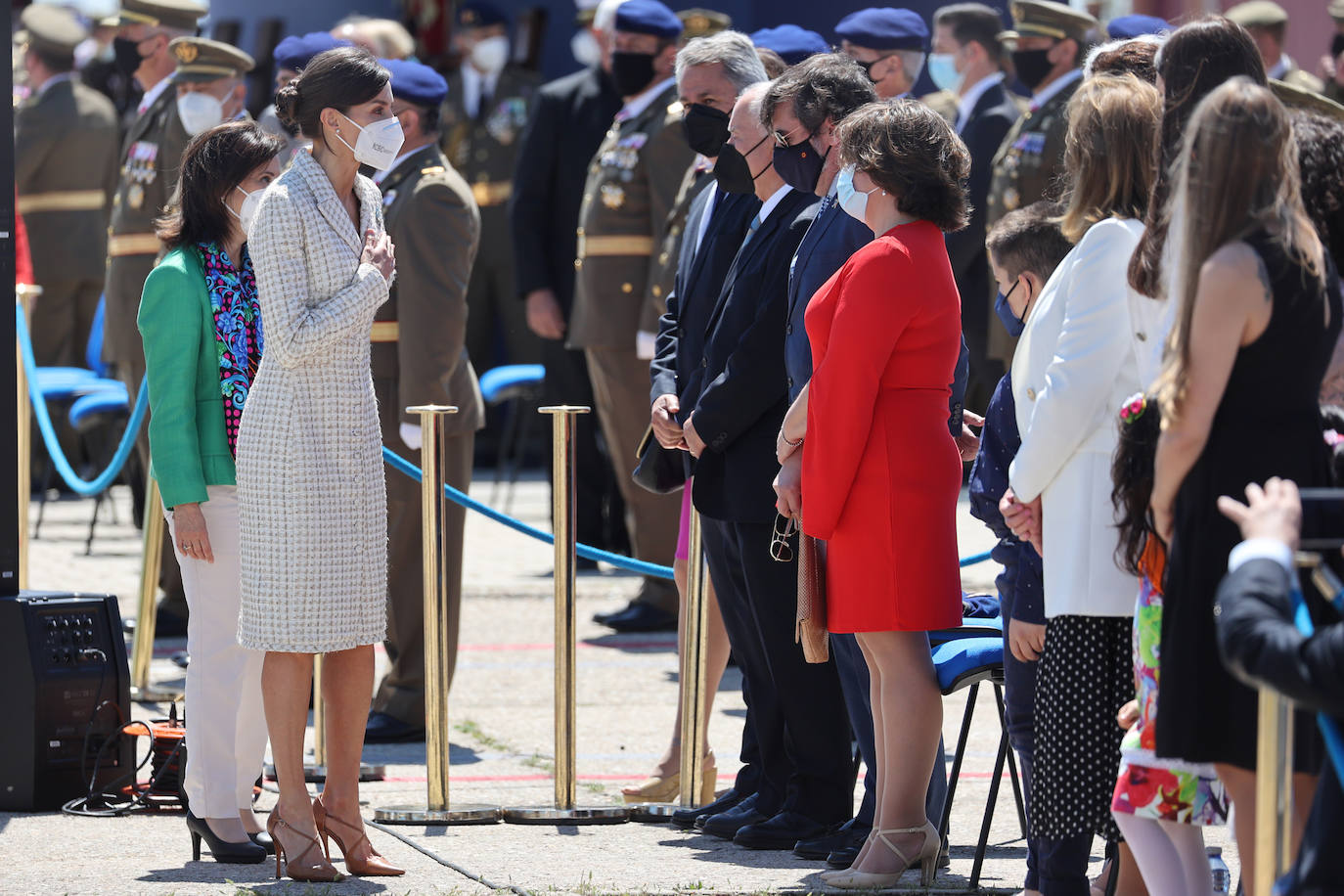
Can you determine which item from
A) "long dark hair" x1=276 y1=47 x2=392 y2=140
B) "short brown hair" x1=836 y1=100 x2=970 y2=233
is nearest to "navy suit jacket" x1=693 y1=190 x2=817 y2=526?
"short brown hair" x1=836 y1=100 x2=970 y2=233

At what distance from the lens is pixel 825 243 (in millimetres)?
4691

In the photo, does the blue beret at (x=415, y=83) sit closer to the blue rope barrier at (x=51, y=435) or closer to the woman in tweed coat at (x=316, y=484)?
the blue rope barrier at (x=51, y=435)

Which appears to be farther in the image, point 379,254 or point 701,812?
point 701,812

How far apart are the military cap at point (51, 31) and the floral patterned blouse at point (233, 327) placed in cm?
727

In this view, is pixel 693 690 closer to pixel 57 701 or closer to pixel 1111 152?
pixel 57 701

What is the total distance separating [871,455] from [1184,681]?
125 cm

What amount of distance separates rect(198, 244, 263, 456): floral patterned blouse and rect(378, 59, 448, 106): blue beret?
1.67 m

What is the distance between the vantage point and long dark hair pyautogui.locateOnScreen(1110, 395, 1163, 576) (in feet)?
11.4

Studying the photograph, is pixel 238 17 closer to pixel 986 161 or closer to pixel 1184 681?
pixel 986 161

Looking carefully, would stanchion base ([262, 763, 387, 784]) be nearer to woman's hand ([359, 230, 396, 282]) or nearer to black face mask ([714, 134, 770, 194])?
woman's hand ([359, 230, 396, 282])

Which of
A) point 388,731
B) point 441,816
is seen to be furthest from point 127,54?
point 441,816

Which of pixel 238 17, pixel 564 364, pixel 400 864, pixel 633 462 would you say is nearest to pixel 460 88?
pixel 238 17

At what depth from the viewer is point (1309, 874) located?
9.32ft

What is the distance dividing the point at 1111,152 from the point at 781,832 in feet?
6.08
